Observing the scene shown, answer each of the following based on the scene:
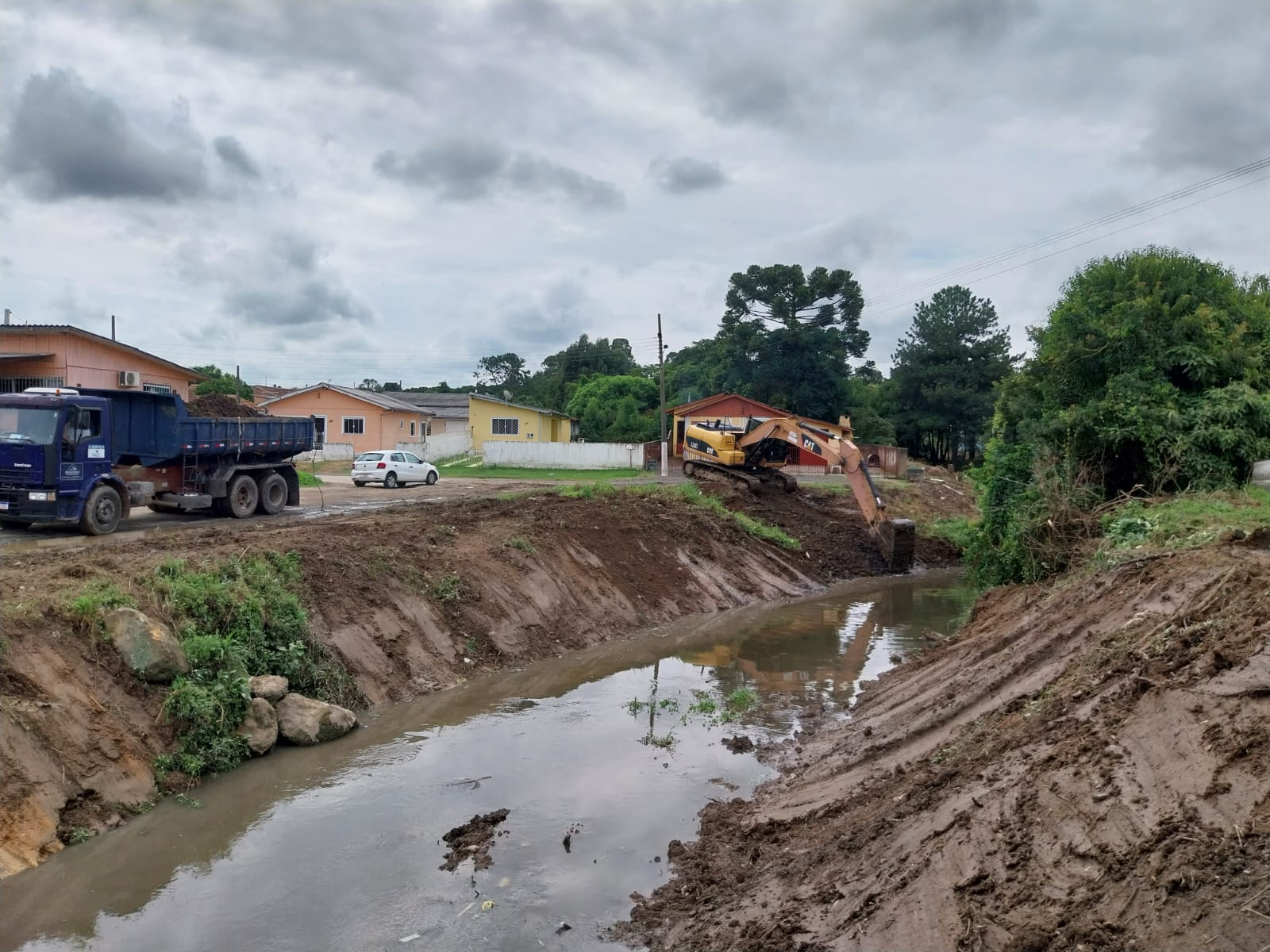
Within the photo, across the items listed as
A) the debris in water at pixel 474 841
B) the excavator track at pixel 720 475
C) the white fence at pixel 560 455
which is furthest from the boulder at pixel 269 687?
the white fence at pixel 560 455

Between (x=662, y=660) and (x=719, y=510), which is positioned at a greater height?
(x=719, y=510)

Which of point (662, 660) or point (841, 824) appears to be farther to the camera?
point (662, 660)

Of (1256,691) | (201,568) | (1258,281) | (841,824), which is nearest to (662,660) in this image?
(201,568)

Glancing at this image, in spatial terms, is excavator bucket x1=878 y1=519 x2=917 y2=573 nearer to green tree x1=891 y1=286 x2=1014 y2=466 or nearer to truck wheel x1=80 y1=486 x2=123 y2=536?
truck wheel x1=80 y1=486 x2=123 y2=536

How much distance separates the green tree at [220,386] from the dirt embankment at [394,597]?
45.5m

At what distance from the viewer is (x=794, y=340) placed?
63.9m

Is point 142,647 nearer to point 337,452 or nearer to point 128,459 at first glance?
point 128,459

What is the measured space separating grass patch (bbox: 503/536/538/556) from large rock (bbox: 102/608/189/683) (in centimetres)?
927

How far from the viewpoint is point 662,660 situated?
17.8 m

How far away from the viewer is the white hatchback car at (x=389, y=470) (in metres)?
35.6

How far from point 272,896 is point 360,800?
211cm

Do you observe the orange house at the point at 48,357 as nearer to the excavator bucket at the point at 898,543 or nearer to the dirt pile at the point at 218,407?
the dirt pile at the point at 218,407

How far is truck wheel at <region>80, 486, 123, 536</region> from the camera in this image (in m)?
18.4

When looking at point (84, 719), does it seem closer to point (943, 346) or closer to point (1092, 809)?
point (1092, 809)
